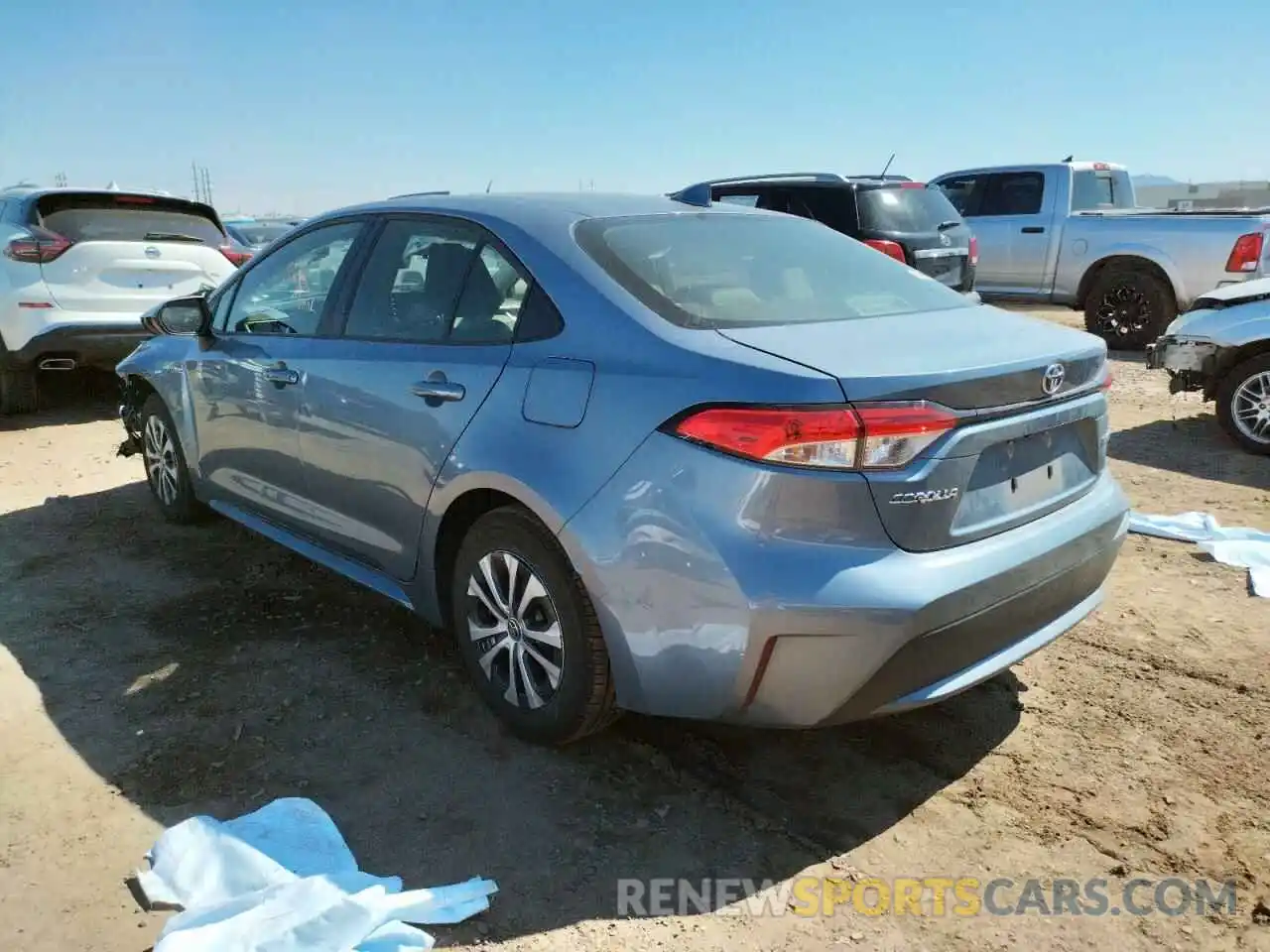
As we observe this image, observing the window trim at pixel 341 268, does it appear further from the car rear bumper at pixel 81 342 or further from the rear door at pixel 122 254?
the rear door at pixel 122 254

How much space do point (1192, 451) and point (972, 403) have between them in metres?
5.09

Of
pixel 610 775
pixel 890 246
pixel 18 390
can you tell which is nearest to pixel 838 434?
pixel 610 775

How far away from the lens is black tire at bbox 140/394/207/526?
4973 millimetres

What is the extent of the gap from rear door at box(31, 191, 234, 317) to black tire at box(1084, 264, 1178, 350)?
29.7 ft

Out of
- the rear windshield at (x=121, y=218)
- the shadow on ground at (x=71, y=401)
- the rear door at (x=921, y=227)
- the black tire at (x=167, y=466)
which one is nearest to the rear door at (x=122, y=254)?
the rear windshield at (x=121, y=218)

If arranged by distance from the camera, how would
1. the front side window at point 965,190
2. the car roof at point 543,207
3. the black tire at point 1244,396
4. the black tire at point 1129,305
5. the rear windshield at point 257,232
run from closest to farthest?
the car roof at point 543,207, the black tire at point 1244,396, the black tire at point 1129,305, the front side window at point 965,190, the rear windshield at point 257,232

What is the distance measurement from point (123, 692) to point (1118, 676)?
3.48 m

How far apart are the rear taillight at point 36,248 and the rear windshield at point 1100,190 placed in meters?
10.7

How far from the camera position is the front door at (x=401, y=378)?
3.03m

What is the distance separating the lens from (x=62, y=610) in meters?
4.12

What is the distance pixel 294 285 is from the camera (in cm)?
409

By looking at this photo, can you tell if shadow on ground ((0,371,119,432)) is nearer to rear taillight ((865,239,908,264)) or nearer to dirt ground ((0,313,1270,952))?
dirt ground ((0,313,1270,952))

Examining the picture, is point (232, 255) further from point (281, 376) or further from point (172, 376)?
point (281, 376)

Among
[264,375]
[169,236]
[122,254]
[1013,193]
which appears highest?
[1013,193]
